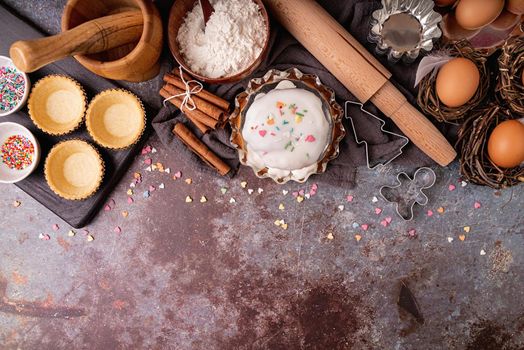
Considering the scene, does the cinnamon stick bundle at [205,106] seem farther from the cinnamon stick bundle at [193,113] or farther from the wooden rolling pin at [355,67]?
the wooden rolling pin at [355,67]

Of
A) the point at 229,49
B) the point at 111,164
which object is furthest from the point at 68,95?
the point at 229,49

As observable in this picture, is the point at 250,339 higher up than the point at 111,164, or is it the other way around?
the point at 111,164

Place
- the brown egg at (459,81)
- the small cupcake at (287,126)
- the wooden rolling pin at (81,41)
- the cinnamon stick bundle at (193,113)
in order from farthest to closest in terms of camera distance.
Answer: the cinnamon stick bundle at (193,113), the small cupcake at (287,126), the brown egg at (459,81), the wooden rolling pin at (81,41)

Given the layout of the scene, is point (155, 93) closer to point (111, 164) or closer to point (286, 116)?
point (111, 164)

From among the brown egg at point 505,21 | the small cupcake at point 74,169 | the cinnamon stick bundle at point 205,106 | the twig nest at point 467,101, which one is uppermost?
the brown egg at point 505,21

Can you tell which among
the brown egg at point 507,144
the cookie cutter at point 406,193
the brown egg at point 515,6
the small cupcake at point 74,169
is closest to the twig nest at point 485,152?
the brown egg at point 507,144

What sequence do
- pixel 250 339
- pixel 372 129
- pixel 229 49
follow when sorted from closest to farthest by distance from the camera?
pixel 229 49, pixel 372 129, pixel 250 339
